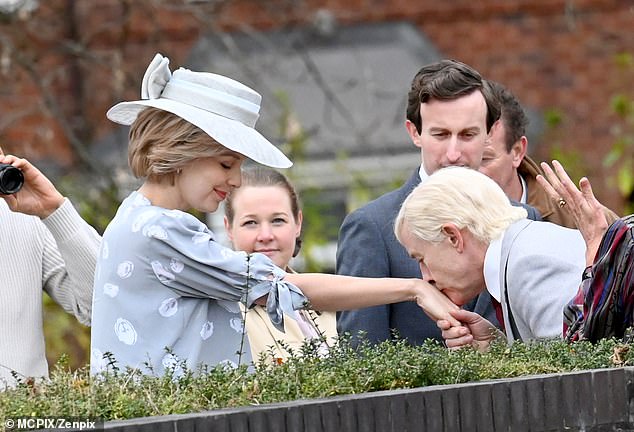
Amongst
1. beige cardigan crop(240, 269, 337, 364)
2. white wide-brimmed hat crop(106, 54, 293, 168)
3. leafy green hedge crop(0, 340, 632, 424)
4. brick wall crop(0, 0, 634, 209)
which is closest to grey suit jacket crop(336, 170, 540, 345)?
beige cardigan crop(240, 269, 337, 364)

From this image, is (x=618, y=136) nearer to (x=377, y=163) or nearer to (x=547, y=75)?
(x=547, y=75)

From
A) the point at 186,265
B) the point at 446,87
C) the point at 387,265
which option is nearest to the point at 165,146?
the point at 186,265

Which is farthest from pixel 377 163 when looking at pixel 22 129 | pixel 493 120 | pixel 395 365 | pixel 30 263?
pixel 395 365

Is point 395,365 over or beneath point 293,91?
beneath

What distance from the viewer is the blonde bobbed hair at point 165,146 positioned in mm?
4074

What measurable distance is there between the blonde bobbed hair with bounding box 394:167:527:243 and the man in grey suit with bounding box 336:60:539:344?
0.46m

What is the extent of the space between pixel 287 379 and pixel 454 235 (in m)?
1.19

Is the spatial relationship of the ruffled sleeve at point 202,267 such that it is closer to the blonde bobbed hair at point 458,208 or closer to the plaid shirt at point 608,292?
the blonde bobbed hair at point 458,208

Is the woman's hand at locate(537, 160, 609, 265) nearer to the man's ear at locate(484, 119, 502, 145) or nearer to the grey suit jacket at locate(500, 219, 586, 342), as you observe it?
the grey suit jacket at locate(500, 219, 586, 342)

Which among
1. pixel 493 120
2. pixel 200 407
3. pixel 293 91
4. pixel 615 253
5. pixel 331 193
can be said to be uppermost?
pixel 293 91

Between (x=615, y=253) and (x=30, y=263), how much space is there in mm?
1960

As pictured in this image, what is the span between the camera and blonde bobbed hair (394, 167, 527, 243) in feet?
14.5

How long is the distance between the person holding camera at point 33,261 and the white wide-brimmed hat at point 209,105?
45 cm

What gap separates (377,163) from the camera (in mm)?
11539
